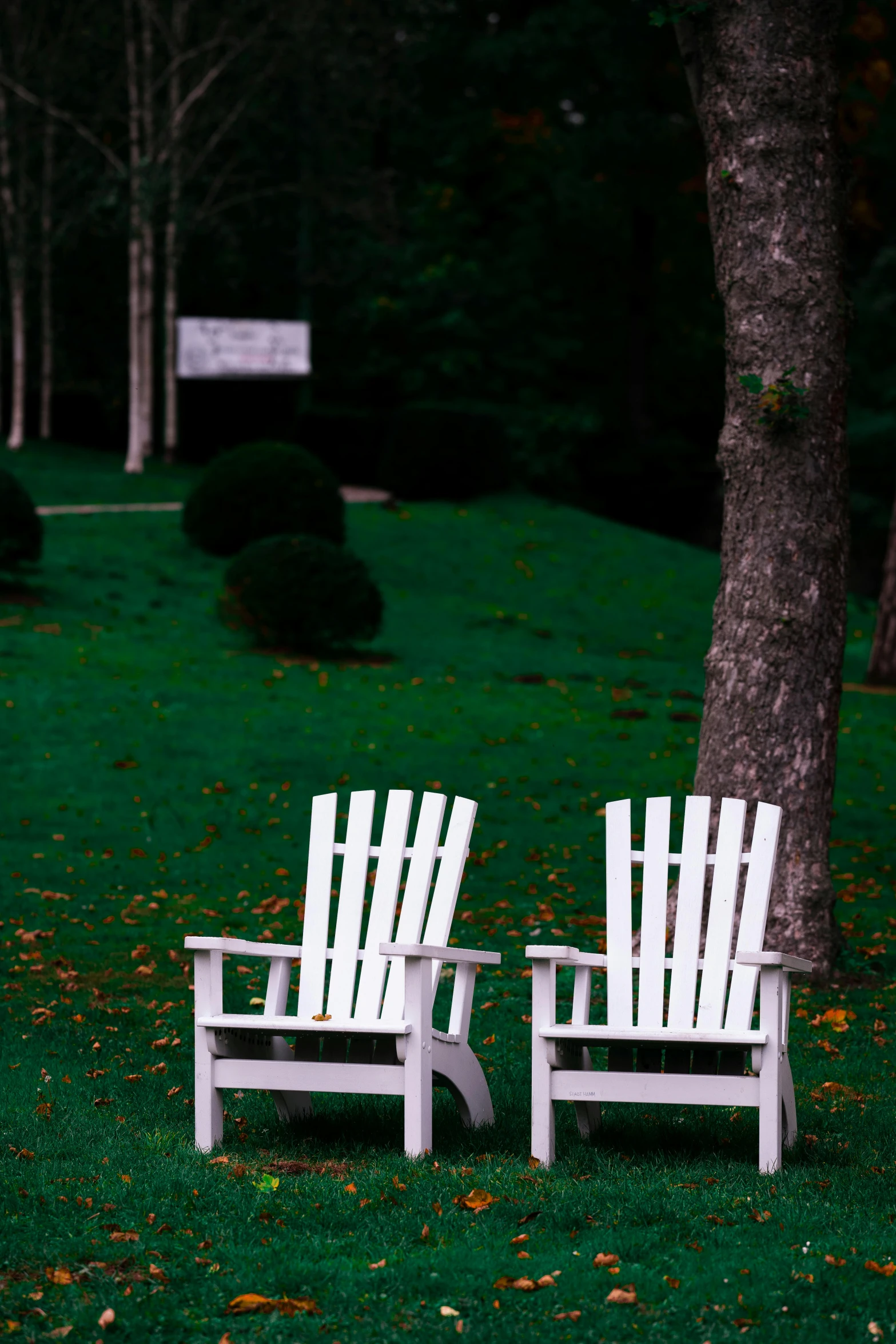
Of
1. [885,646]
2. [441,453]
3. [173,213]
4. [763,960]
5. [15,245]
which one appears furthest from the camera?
[15,245]

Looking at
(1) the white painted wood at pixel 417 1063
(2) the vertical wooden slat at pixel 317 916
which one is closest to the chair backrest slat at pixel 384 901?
(2) the vertical wooden slat at pixel 317 916

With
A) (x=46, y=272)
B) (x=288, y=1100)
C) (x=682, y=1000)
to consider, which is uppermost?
(x=46, y=272)

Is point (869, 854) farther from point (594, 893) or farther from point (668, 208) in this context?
point (668, 208)

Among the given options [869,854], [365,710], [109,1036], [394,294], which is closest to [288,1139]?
[109,1036]

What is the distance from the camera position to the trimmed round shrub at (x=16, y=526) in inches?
716

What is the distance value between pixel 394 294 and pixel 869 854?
2422cm

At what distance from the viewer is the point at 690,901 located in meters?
4.95

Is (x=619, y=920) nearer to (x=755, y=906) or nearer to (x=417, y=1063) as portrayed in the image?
(x=755, y=906)

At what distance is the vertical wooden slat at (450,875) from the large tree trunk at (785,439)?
2296mm

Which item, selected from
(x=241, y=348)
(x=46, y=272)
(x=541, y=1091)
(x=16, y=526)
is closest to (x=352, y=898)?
(x=541, y=1091)

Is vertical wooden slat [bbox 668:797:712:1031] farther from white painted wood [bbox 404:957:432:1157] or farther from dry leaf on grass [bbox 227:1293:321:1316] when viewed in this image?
dry leaf on grass [bbox 227:1293:321:1316]

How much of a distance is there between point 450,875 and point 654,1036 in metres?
0.87

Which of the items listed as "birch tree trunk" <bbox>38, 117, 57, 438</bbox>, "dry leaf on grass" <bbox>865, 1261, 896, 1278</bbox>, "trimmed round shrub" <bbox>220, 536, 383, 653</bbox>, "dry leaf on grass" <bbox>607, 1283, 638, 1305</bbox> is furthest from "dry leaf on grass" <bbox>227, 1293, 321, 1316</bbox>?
"birch tree trunk" <bbox>38, 117, 57, 438</bbox>

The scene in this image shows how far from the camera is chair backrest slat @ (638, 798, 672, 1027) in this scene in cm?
487
